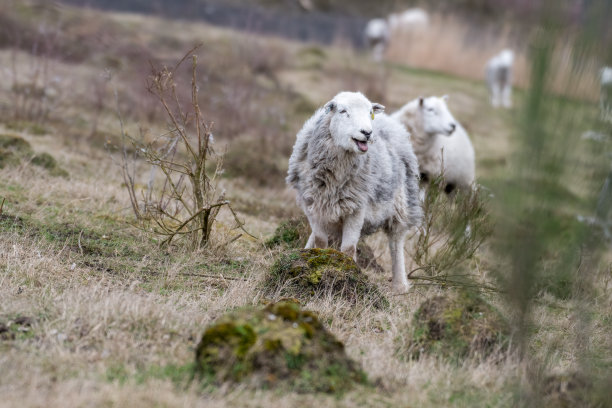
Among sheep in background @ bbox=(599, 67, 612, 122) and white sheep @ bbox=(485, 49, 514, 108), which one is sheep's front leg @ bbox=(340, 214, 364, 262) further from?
white sheep @ bbox=(485, 49, 514, 108)

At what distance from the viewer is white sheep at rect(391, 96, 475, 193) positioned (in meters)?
7.93

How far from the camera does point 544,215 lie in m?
3.14

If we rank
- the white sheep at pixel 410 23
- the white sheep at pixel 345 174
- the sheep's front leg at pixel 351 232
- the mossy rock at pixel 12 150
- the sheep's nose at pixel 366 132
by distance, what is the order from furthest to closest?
the white sheep at pixel 410 23, the mossy rock at pixel 12 150, the sheep's front leg at pixel 351 232, the white sheep at pixel 345 174, the sheep's nose at pixel 366 132

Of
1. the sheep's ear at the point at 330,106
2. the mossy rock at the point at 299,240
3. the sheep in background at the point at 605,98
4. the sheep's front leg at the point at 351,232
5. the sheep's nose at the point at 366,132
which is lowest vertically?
the mossy rock at the point at 299,240

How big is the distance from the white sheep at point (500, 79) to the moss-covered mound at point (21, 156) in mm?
13501

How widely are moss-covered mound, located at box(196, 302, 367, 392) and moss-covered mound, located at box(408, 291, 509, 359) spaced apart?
0.67 metres

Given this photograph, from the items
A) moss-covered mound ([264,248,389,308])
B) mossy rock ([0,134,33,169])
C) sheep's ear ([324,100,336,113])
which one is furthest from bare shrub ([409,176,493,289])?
mossy rock ([0,134,33,169])

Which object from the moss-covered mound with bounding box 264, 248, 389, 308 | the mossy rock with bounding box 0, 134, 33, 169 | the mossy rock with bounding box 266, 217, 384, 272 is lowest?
the mossy rock with bounding box 266, 217, 384, 272

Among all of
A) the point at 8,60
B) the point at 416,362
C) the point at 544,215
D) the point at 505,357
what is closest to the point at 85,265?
the point at 416,362

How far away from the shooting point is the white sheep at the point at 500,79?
18.9 m

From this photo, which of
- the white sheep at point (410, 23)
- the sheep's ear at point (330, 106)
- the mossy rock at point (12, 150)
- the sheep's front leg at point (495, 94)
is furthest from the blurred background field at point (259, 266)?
the white sheep at point (410, 23)

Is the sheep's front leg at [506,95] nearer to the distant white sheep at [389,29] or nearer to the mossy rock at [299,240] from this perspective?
the distant white sheep at [389,29]

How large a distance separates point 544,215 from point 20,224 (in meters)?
4.38

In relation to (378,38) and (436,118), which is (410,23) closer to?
(378,38)
